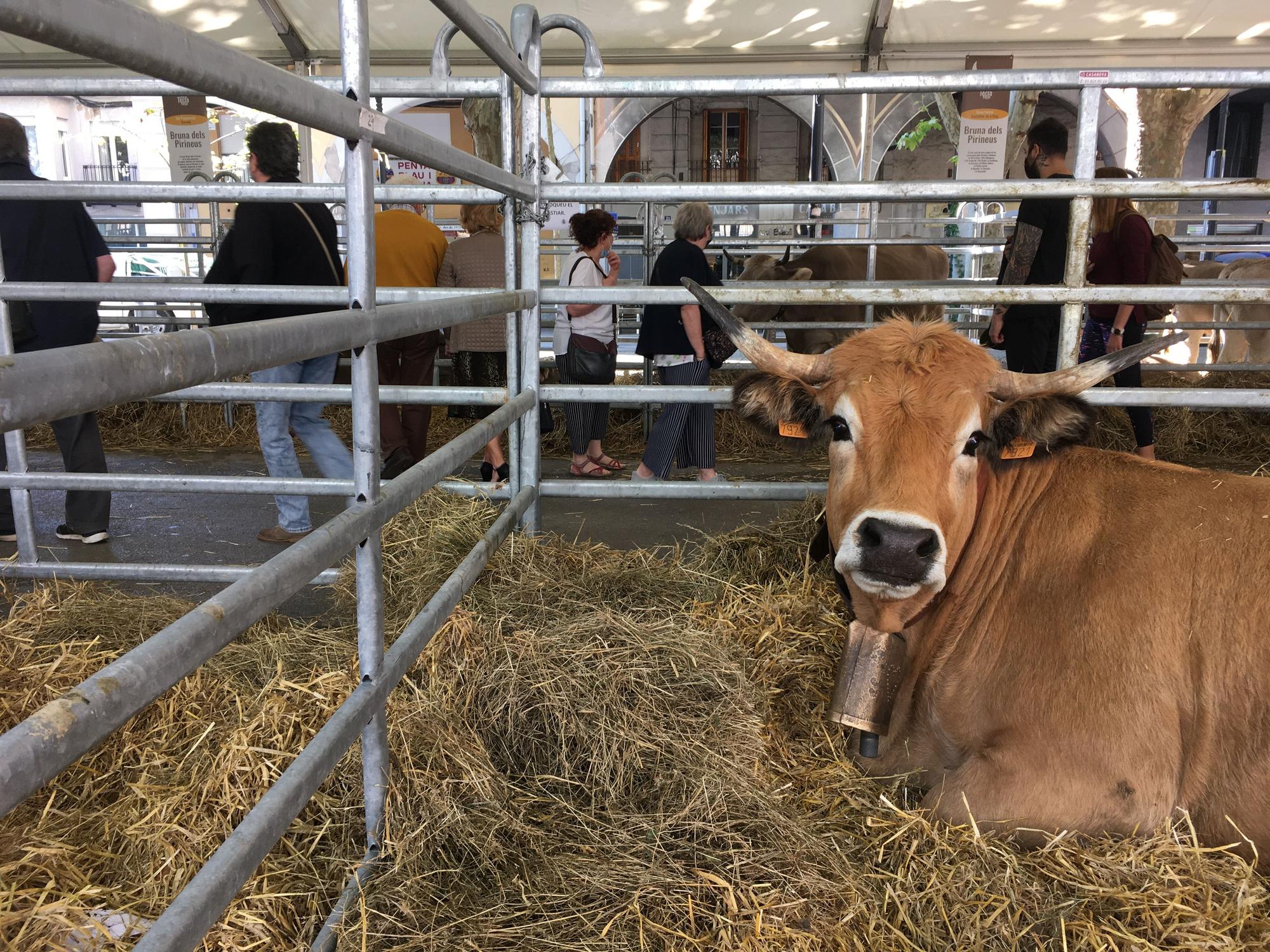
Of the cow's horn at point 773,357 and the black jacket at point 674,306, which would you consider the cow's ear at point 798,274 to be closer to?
the black jacket at point 674,306

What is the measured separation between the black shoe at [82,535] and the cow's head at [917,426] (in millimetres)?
3740

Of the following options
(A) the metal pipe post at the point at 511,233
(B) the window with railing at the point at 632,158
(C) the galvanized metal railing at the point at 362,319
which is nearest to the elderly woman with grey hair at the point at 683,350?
(C) the galvanized metal railing at the point at 362,319

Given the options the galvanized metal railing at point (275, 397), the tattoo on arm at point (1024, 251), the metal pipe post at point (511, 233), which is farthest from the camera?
the tattoo on arm at point (1024, 251)

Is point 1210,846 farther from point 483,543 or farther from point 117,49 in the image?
point 117,49

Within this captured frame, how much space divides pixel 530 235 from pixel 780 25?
339 inches

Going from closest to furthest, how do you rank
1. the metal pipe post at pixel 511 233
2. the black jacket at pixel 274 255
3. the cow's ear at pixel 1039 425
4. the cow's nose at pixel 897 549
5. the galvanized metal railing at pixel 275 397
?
the galvanized metal railing at pixel 275 397 < the cow's nose at pixel 897 549 < the cow's ear at pixel 1039 425 < the metal pipe post at pixel 511 233 < the black jacket at pixel 274 255

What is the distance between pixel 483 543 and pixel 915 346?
4.91 feet

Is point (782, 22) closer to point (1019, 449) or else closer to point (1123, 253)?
point (1123, 253)

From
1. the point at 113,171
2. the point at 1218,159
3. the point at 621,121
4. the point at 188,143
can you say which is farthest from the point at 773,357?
the point at 113,171

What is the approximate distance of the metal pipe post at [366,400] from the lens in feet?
6.24

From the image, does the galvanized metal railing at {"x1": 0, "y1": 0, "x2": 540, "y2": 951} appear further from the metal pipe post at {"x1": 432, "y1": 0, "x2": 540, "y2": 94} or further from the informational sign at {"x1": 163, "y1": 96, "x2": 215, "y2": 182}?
the informational sign at {"x1": 163, "y1": 96, "x2": 215, "y2": 182}

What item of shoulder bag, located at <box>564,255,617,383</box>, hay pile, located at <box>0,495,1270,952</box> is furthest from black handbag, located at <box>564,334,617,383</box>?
hay pile, located at <box>0,495,1270,952</box>

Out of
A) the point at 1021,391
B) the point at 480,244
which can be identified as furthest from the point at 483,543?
the point at 480,244

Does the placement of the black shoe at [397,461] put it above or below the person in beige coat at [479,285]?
below
